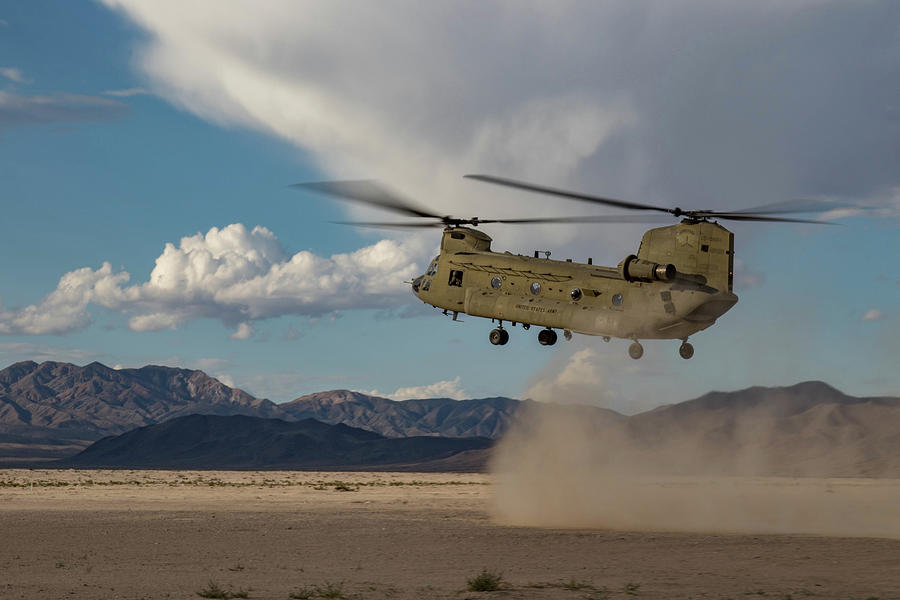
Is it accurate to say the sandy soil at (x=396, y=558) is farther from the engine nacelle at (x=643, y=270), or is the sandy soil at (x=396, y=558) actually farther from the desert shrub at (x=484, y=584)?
the engine nacelle at (x=643, y=270)

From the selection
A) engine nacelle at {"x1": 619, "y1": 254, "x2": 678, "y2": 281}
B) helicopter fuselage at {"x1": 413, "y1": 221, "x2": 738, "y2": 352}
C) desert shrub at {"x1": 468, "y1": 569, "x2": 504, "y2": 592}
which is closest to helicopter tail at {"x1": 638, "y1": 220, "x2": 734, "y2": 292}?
helicopter fuselage at {"x1": 413, "y1": 221, "x2": 738, "y2": 352}

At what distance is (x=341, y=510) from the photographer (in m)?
59.9

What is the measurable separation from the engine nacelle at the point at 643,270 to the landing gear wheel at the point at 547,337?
4.94 meters

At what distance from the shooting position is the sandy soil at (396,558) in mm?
29094

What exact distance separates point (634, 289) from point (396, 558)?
13.1m

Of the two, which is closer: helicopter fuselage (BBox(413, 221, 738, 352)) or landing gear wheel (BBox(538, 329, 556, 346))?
helicopter fuselage (BBox(413, 221, 738, 352))

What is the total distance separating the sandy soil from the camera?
29094 mm

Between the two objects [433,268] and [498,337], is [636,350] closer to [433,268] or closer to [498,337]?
[498,337]

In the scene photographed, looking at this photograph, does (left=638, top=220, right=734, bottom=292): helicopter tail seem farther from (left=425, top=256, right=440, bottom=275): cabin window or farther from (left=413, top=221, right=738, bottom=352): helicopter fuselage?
(left=425, top=256, right=440, bottom=275): cabin window

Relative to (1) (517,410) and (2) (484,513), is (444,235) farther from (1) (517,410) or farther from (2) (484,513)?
(2) (484,513)

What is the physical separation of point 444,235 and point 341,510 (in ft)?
75.6

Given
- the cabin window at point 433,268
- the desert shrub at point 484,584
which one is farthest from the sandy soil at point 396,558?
the cabin window at point 433,268

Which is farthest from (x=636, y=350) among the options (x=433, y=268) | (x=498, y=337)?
(x=433, y=268)

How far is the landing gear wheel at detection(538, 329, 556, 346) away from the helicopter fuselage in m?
1.41
